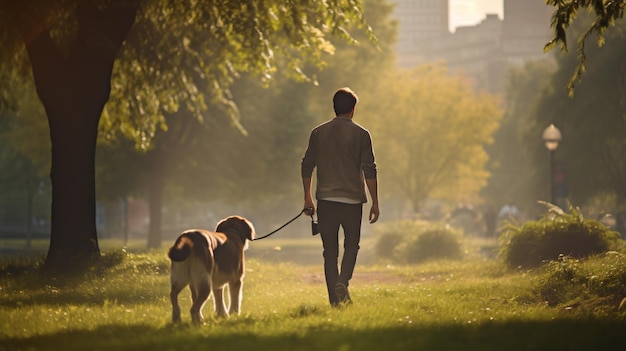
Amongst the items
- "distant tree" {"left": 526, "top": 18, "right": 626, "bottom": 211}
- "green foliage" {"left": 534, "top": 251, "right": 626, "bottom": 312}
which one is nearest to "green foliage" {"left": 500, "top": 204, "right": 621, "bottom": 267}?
"green foliage" {"left": 534, "top": 251, "right": 626, "bottom": 312}

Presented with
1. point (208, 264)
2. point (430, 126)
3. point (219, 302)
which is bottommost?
point (219, 302)

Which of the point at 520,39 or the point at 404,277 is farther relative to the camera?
the point at 520,39

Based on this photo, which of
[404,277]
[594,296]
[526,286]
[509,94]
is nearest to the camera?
[594,296]

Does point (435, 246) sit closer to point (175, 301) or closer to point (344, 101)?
point (344, 101)

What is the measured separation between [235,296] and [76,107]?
696cm

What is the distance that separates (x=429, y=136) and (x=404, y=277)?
27.5 metres

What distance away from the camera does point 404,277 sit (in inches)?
805

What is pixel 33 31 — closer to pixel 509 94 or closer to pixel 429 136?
pixel 429 136

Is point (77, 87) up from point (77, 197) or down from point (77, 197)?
up

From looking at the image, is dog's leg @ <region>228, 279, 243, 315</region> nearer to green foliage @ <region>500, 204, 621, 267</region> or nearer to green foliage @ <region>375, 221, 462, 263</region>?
green foliage @ <region>500, 204, 621, 267</region>

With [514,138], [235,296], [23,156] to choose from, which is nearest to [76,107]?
[235,296]

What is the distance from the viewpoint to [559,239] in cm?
1831

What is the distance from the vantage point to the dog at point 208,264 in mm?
9203

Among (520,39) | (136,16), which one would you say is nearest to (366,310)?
(136,16)
